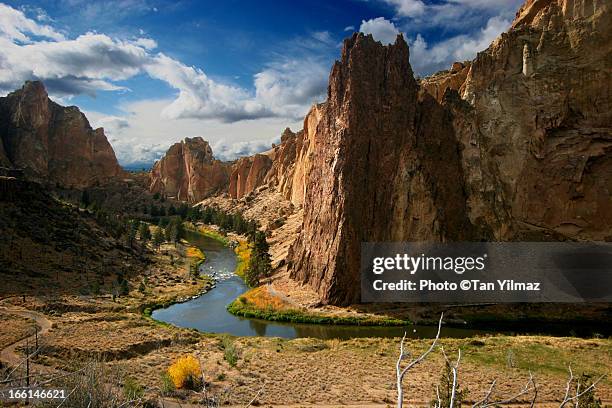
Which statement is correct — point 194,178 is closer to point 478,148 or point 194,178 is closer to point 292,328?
point 478,148

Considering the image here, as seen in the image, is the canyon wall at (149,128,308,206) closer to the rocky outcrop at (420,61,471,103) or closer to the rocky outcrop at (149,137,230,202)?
the rocky outcrop at (149,137,230,202)

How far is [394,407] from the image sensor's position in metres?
26.0

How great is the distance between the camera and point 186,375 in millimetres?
28578

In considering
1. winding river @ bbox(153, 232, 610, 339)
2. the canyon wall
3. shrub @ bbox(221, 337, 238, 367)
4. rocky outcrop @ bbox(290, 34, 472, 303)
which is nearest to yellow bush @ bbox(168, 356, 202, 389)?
shrub @ bbox(221, 337, 238, 367)

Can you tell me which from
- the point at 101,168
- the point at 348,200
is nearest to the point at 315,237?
the point at 348,200

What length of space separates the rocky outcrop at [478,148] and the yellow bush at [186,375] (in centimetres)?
2740

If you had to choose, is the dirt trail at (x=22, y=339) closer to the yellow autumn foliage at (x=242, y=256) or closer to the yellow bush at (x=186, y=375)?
the yellow bush at (x=186, y=375)

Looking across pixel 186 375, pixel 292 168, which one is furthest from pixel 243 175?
pixel 186 375

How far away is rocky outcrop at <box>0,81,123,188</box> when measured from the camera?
14288 cm

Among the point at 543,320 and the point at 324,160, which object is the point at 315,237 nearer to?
the point at 324,160

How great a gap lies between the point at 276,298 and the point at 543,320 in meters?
29.8

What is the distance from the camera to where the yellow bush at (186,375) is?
Result: 28.2 metres

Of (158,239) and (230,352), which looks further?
(158,239)

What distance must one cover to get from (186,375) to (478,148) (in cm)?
4734
